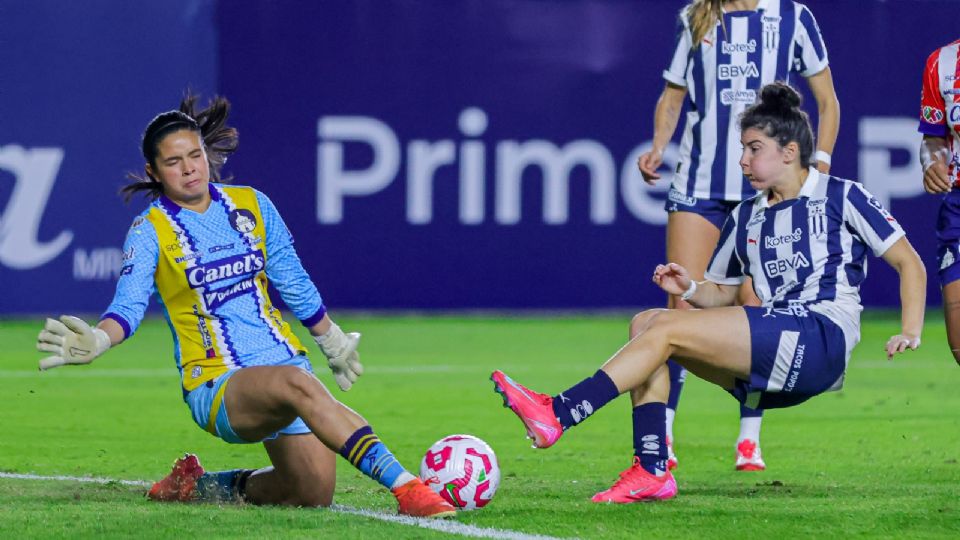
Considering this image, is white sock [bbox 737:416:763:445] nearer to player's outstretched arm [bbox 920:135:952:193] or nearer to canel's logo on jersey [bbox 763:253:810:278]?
player's outstretched arm [bbox 920:135:952:193]

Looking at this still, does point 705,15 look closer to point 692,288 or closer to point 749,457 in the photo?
point 692,288

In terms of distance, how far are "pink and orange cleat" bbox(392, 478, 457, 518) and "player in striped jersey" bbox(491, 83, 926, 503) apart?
451 millimetres

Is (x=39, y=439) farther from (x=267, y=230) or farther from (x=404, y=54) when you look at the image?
(x=404, y=54)

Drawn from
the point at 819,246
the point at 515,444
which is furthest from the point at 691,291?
the point at 515,444

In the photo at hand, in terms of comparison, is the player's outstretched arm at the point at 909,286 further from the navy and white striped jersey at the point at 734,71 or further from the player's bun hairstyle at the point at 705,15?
the player's bun hairstyle at the point at 705,15

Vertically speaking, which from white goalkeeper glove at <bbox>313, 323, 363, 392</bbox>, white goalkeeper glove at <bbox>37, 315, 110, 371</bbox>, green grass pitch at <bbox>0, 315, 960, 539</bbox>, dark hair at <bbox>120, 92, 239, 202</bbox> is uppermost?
dark hair at <bbox>120, 92, 239, 202</bbox>

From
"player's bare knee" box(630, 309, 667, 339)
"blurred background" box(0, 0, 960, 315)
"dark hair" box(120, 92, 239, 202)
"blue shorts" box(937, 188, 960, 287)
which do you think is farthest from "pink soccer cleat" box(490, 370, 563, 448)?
"blurred background" box(0, 0, 960, 315)

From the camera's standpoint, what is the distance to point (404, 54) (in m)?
14.4

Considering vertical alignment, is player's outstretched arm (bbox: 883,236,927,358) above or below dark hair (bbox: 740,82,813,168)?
below

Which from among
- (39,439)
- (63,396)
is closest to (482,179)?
(63,396)

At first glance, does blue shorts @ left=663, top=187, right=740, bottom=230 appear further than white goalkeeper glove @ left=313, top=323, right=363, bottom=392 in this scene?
Yes

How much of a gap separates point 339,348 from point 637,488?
125 centimetres

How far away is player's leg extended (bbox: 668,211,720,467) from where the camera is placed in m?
7.51

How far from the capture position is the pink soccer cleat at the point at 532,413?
18.3ft
